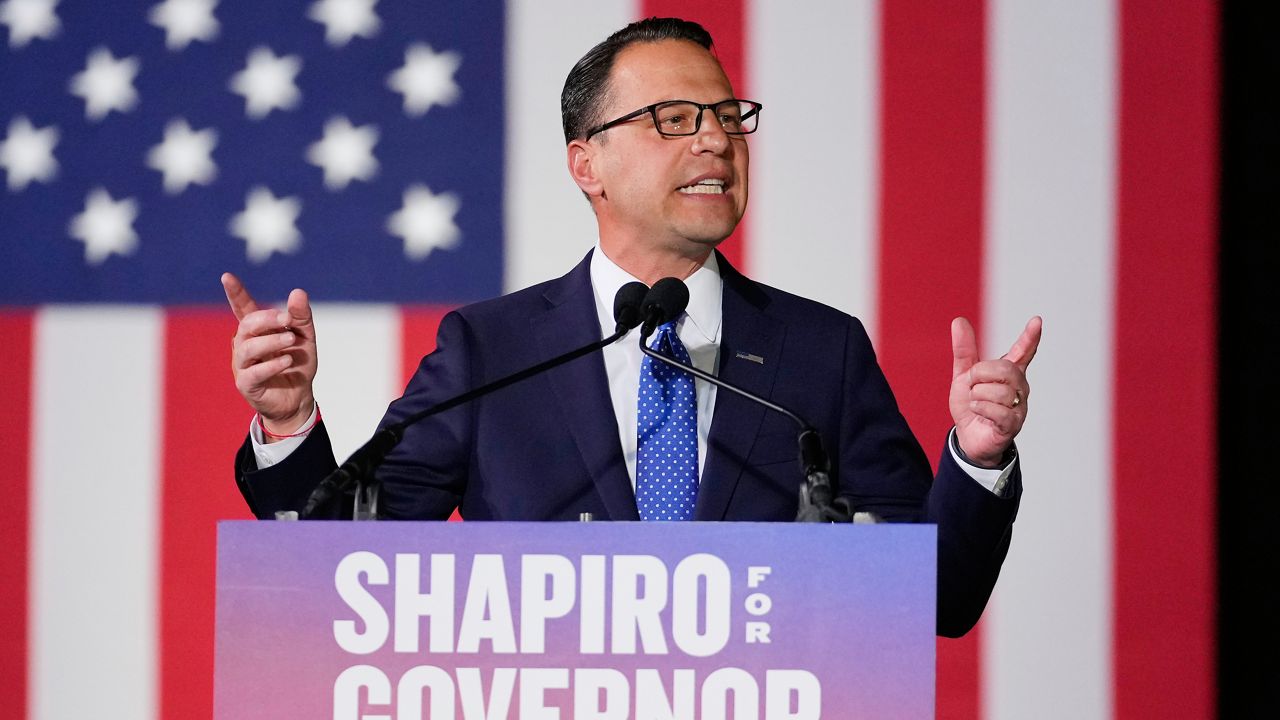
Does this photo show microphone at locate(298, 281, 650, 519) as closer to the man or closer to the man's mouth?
the man

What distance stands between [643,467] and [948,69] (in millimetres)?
1478

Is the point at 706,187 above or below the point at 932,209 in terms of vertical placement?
below

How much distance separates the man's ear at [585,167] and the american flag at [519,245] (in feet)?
2.51

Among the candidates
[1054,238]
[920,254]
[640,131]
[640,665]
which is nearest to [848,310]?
[920,254]

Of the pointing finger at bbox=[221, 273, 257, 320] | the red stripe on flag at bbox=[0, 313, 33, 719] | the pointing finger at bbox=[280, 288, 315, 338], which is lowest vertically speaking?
the red stripe on flag at bbox=[0, 313, 33, 719]

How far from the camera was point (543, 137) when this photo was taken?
2.87 meters

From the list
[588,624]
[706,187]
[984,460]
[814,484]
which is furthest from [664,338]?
[588,624]

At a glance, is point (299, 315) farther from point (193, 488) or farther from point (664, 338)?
point (193, 488)

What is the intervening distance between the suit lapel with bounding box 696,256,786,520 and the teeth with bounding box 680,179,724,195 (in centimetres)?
15

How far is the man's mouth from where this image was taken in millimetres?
1877

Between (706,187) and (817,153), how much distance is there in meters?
1.01

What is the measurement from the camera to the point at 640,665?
1.13 meters

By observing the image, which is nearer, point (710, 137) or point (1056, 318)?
point (710, 137)

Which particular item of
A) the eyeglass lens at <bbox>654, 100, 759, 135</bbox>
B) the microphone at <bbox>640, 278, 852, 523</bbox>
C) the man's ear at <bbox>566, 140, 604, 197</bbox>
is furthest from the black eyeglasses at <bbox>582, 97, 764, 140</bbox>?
the microphone at <bbox>640, 278, 852, 523</bbox>
